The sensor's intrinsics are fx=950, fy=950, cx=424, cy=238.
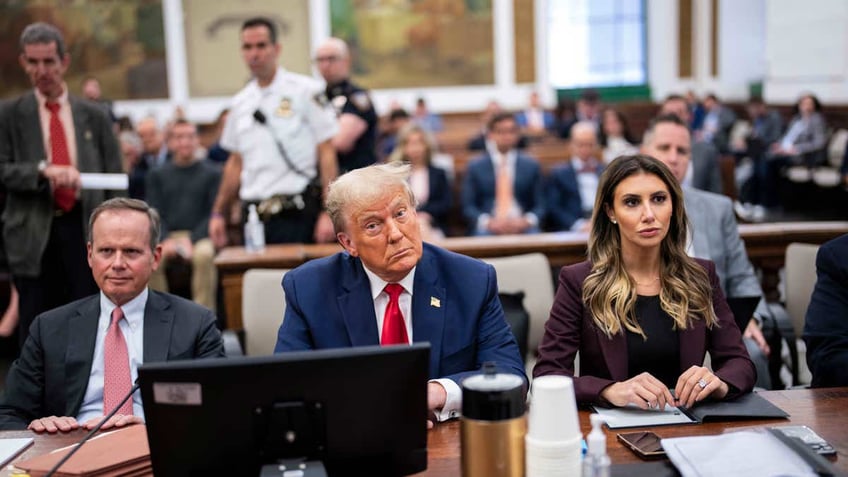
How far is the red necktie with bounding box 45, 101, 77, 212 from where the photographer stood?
402cm

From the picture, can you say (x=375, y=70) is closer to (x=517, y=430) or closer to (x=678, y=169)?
(x=678, y=169)

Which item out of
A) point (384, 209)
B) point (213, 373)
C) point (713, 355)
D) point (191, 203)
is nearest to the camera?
point (213, 373)

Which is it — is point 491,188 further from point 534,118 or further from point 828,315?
point 534,118

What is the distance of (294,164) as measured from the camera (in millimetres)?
4695

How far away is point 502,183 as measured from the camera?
6457 mm

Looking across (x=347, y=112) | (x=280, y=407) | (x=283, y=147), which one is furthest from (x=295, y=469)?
(x=347, y=112)

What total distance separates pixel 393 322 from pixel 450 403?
12.6 inches

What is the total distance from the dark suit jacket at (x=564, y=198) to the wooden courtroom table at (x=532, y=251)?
1851 millimetres

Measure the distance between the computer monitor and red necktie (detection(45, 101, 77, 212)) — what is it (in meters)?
2.66

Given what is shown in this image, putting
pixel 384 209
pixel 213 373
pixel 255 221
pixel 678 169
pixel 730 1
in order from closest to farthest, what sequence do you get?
pixel 213 373 → pixel 384 209 → pixel 678 169 → pixel 255 221 → pixel 730 1

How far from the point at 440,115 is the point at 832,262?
12158mm

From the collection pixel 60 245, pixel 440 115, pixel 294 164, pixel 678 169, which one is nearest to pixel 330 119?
pixel 294 164

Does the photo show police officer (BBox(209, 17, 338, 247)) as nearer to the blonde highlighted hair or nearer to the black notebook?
the blonde highlighted hair

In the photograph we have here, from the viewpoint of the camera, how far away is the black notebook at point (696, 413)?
6.90ft
